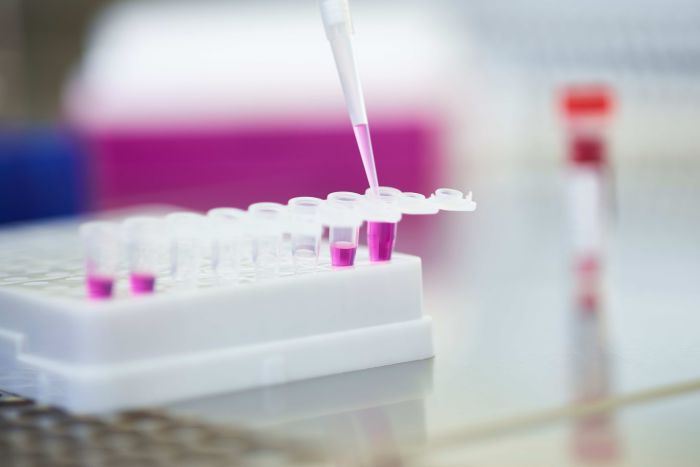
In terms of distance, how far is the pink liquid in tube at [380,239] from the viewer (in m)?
0.89

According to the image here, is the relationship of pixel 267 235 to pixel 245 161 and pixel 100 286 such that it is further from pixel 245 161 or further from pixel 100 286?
pixel 245 161

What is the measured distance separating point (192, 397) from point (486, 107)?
3.76 meters

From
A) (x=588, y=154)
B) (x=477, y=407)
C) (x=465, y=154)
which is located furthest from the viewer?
(x=465, y=154)

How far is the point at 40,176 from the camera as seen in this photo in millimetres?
2223

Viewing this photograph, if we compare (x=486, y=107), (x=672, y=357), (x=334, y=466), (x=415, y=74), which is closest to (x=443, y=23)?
(x=486, y=107)

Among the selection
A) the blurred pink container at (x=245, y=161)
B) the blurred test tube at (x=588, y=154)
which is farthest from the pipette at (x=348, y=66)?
the blurred pink container at (x=245, y=161)

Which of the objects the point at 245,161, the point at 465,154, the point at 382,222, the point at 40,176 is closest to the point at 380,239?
the point at 382,222

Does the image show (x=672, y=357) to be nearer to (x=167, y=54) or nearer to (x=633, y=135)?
(x=633, y=135)

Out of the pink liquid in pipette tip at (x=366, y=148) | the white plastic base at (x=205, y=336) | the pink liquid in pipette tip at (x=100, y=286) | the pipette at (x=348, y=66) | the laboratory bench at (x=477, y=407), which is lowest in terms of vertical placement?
the laboratory bench at (x=477, y=407)

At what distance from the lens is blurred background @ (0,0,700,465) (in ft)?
2.77

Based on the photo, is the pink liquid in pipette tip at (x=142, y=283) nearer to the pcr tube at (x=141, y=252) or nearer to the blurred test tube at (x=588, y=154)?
the pcr tube at (x=141, y=252)

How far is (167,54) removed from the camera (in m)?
3.93

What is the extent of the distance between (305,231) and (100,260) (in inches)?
6.5

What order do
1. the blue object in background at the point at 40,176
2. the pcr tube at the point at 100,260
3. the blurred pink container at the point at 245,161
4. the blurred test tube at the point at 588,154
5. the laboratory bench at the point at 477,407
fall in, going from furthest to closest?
the blurred pink container at the point at 245,161, the blue object in background at the point at 40,176, the blurred test tube at the point at 588,154, the pcr tube at the point at 100,260, the laboratory bench at the point at 477,407
